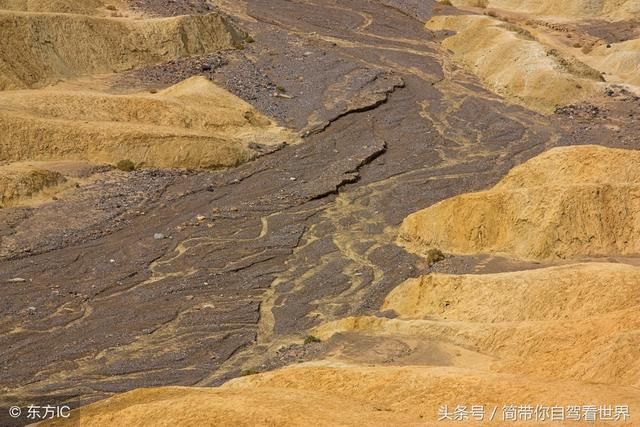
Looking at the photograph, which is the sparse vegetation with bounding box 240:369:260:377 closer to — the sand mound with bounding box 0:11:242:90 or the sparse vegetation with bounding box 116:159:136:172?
the sparse vegetation with bounding box 116:159:136:172

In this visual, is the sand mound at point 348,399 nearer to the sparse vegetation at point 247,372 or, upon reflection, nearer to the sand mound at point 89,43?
the sparse vegetation at point 247,372

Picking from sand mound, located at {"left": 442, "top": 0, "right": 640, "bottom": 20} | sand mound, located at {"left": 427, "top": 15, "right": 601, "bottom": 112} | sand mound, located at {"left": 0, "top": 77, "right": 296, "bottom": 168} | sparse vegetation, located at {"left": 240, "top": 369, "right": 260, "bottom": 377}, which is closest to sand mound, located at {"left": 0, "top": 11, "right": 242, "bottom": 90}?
sand mound, located at {"left": 0, "top": 77, "right": 296, "bottom": 168}

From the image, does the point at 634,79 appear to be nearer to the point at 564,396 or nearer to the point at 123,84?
the point at 123,84

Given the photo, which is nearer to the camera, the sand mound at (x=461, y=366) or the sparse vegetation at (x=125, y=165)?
the sand mound at (x=461, y=366)

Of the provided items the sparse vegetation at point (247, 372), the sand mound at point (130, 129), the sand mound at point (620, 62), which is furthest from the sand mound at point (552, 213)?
the sand mound at point (620, 62)

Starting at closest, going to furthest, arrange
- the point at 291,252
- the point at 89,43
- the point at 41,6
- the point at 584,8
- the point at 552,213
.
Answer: the point at 552,213 → the point at 291,252 → the point at 89,43 → the point at 41,6 → the point at 584,8

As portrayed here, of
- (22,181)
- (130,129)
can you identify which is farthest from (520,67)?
(22,181)

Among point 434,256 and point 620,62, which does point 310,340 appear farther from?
point 620,62
